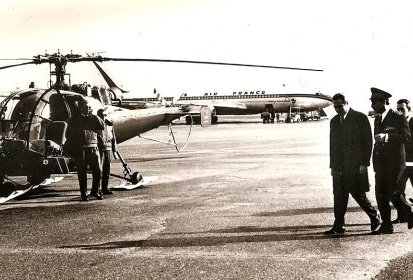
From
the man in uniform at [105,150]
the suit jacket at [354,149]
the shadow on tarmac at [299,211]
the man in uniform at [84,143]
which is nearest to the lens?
the suit jacket at [354,149]

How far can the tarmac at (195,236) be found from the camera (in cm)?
567

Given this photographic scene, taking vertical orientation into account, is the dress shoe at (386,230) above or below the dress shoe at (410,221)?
below

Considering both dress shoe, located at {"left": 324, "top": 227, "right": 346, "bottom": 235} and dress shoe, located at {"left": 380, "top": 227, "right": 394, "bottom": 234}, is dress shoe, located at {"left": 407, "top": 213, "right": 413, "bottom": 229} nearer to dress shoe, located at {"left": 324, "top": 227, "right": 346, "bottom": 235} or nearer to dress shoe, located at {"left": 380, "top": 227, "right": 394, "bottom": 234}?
dress shoe, located at {"left": 380, "top": 227, "right": 394, "bottom": 234}

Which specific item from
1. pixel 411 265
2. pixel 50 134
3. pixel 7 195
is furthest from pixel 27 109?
pixel 411 265

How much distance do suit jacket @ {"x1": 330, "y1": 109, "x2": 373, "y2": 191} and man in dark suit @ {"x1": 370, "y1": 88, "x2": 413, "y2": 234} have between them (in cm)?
35

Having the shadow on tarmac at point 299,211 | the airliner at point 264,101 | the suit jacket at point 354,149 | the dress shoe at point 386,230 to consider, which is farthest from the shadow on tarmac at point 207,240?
the airliner at point 264,101

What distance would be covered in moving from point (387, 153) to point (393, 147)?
12 cm

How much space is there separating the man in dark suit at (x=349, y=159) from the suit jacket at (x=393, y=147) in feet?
1.46

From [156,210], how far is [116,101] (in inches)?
308

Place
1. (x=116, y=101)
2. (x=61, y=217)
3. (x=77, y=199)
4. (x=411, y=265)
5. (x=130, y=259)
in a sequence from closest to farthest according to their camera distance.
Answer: (x=411, y=265) → (x=130, y=259) → (x=61, y=217) → (x=77, y=199) → (x=116, y=101)

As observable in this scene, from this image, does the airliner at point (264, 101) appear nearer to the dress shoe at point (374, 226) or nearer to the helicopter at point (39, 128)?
the helicopter at point (39, 128)

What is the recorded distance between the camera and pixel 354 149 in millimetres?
7211

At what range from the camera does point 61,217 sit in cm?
905

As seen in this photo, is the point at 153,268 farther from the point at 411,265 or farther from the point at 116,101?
the point at 116,101
